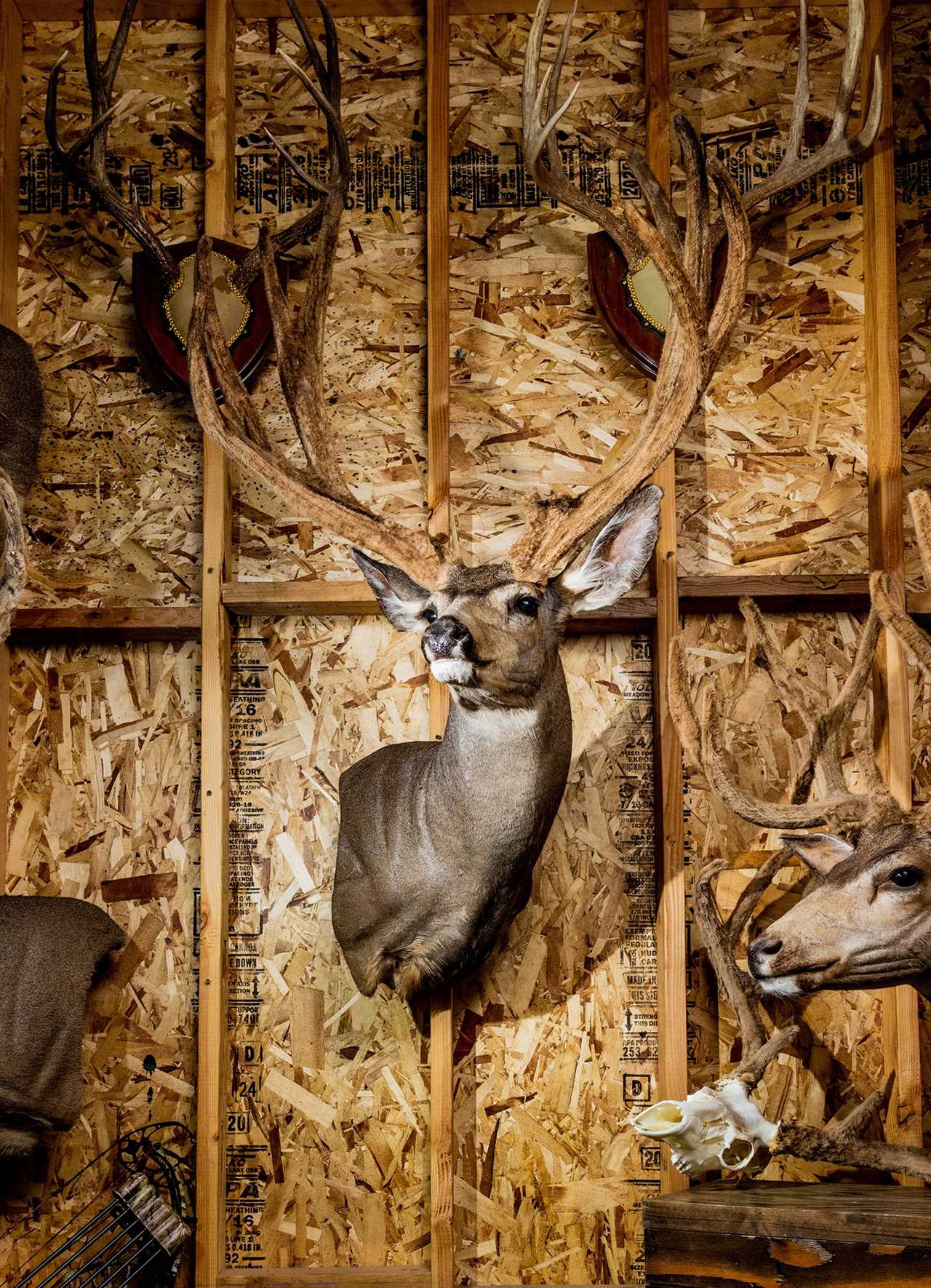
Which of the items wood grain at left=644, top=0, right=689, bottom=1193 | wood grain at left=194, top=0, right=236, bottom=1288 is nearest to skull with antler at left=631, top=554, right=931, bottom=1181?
wood grain at left=644, top=0, right=689, bottom=1193

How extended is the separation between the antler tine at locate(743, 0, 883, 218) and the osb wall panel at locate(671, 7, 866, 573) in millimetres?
411

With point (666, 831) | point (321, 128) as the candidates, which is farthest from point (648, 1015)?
point (321, 128)

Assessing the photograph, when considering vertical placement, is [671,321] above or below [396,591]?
above

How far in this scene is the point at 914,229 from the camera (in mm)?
4016

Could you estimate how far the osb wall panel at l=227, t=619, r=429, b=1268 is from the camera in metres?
3.59

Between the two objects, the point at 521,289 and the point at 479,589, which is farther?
the point at 521,289

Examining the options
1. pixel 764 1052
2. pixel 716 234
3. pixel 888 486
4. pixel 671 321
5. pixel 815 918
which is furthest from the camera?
pixel 888 486

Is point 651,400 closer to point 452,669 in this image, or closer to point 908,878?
point 452,669

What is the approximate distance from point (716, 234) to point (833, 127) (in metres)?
0.41

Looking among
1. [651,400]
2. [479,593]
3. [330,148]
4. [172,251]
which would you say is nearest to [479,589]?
[479,593]

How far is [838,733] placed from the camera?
3254mm

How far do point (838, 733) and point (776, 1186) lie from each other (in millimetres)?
1025

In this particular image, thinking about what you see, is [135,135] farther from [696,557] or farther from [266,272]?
[696,557]

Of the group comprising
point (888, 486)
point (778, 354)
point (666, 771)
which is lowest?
point (666, 771)
